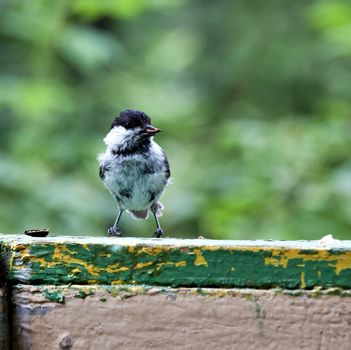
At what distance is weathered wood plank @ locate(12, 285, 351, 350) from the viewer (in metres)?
1.59

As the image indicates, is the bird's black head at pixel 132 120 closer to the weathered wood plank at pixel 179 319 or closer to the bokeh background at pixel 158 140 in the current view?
the bokeh background at pixel 158 140

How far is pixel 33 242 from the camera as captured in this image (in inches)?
65.6

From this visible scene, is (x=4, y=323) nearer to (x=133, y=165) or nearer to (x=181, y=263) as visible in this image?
(x=181, y=263)

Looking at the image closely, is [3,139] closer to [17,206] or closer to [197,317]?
[17,206]

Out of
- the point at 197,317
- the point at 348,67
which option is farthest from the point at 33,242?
the point at 348,67

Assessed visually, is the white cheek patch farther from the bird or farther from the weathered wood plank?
the weathered wood plank

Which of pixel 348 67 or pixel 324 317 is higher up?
pixel 348 67

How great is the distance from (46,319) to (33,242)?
0.16 metres

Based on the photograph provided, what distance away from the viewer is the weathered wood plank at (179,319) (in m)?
1.59

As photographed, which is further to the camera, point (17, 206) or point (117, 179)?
Answer: point (17, 206)

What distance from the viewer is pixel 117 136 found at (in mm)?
4270

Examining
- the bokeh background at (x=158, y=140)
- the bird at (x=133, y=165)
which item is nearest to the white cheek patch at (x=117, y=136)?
the bird at (x=133, y=165)

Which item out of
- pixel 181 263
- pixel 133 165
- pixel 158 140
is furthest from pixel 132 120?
pixel 158 140

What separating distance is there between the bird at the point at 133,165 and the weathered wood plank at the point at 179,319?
2.42 metres
